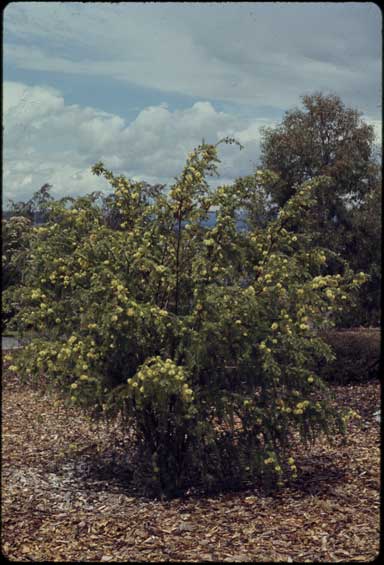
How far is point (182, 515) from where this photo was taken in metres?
4.98

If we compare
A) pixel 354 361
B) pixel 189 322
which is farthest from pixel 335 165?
pixel 189 322

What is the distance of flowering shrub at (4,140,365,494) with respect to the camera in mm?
4844

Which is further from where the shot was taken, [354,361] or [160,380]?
[354,361]

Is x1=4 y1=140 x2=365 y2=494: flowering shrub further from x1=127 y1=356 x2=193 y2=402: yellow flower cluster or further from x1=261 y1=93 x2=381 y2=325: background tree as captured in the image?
x1=261 y1=93 x2=381 y2=325: background tree

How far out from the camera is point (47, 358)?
4906mm

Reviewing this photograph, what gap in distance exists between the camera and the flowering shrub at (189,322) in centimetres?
484

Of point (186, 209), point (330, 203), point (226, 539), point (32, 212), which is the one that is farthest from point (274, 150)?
point (226, 539)

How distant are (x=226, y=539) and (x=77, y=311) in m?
1.89

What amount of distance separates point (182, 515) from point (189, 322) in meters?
1.33

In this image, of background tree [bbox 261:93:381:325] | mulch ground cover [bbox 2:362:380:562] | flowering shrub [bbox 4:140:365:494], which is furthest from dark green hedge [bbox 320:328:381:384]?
flowering shrub [bbox 4:140:365:494]

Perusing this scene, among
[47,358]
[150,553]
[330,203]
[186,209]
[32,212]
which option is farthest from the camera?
[32,212]

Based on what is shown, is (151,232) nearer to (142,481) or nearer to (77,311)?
(77,311)

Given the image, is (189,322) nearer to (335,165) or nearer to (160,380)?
(160,380)

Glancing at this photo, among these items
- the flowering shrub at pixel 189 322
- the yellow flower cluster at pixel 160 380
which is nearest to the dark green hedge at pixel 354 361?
the flowering shrub at pixel 189 322
